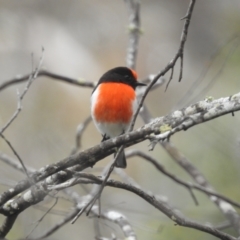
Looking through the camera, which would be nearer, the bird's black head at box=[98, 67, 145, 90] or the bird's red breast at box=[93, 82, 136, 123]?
the bird's red breast at box=[93, 82, 136, 123]

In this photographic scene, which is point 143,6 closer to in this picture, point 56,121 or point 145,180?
point 56,121

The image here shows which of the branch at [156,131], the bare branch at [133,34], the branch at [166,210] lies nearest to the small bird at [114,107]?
the bare branch at [133,34]

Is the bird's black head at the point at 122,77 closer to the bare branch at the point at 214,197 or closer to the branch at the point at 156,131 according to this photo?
the bare branch at the point at 214,197

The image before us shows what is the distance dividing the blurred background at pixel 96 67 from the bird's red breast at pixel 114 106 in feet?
5.06

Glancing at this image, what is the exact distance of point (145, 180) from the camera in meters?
6.82

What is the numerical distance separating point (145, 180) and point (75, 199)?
3.33m

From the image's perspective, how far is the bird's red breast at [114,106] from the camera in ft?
12.2

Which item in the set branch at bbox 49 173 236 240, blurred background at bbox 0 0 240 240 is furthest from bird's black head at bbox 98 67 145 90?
branch at bbox 49 173 236 240

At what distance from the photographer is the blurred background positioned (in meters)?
5.86

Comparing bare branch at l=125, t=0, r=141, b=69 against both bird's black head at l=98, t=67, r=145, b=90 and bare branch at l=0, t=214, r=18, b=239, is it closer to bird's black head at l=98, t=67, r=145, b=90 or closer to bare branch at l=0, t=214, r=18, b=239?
bird's black head at l=98, t=67, r=145, b=90

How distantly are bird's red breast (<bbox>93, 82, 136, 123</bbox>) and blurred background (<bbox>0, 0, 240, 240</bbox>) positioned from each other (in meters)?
1.54

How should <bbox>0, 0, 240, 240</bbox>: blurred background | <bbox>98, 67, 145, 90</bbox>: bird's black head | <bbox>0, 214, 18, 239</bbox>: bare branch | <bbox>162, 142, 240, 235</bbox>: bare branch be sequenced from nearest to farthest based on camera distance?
<bbox>0, 214, 18, 239</bbox>: bare branch < <bbox>162, 142, 240, 235</bbox>: bare branch < <bbox>98, 67, 145, 90</bbox>: bird's black head < <bbox>0, 0, 240, 240</bbox>: blurred background

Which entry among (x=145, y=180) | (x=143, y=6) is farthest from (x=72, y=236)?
(x=143, y=6)

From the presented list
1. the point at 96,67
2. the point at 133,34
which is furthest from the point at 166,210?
the point at 96,67
